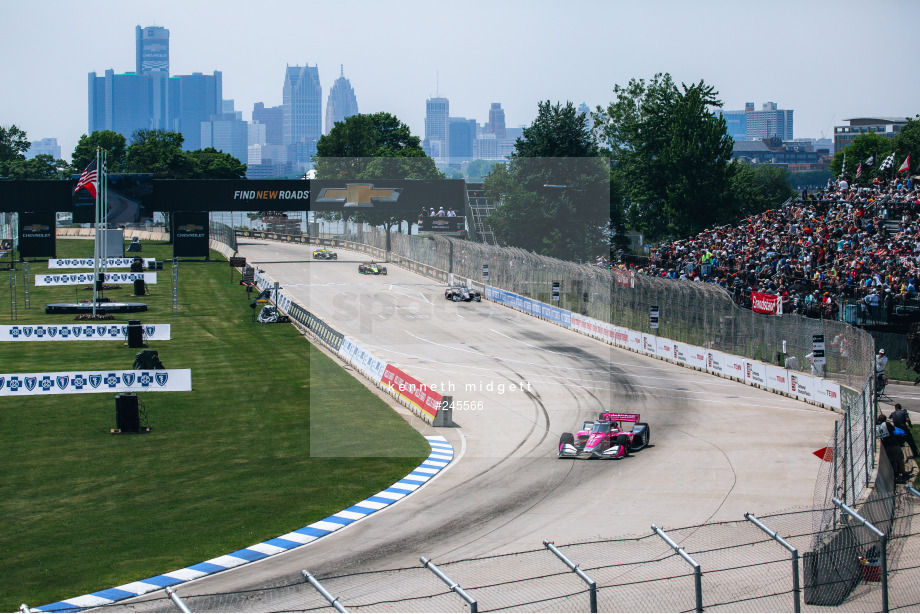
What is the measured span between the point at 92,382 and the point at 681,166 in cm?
6031

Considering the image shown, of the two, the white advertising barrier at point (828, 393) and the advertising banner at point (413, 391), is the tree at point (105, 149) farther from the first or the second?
the white advertising barrier at point (828, 393)

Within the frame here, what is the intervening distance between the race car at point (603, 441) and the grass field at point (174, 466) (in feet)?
14.5

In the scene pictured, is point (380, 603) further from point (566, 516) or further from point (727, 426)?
point (727, 426)

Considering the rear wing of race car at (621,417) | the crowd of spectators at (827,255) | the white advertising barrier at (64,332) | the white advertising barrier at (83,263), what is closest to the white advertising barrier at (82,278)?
the white advertising barrier at (83,263)

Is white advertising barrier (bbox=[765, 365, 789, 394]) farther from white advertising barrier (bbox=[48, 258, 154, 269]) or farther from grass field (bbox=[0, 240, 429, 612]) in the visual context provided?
white advertising barrier (bbox=[48, 258, 154, 269])

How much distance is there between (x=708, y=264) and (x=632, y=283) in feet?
24.7

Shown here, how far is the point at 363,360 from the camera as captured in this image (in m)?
41.5

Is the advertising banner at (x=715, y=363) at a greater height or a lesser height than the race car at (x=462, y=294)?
lesser

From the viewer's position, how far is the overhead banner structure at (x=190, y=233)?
8350 centimetres

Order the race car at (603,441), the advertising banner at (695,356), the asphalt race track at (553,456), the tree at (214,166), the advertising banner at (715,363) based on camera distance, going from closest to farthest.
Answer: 1. the asphalt race track at (553,456)
2. the race car at (603,441)
3. the advertising banner at (715,363)
4. the advertising banner at (695,356)
5. the tree at (214,166)

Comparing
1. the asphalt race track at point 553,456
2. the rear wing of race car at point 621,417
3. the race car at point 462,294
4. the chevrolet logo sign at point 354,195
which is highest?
the chevrolet logo sign at point 354,195

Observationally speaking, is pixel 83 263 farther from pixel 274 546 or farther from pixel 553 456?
pixel 274 546

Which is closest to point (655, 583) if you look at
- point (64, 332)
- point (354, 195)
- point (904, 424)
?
point (904, 424)

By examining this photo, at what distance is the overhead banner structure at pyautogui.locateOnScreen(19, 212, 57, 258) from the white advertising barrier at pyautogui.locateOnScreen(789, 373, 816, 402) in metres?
67.0
